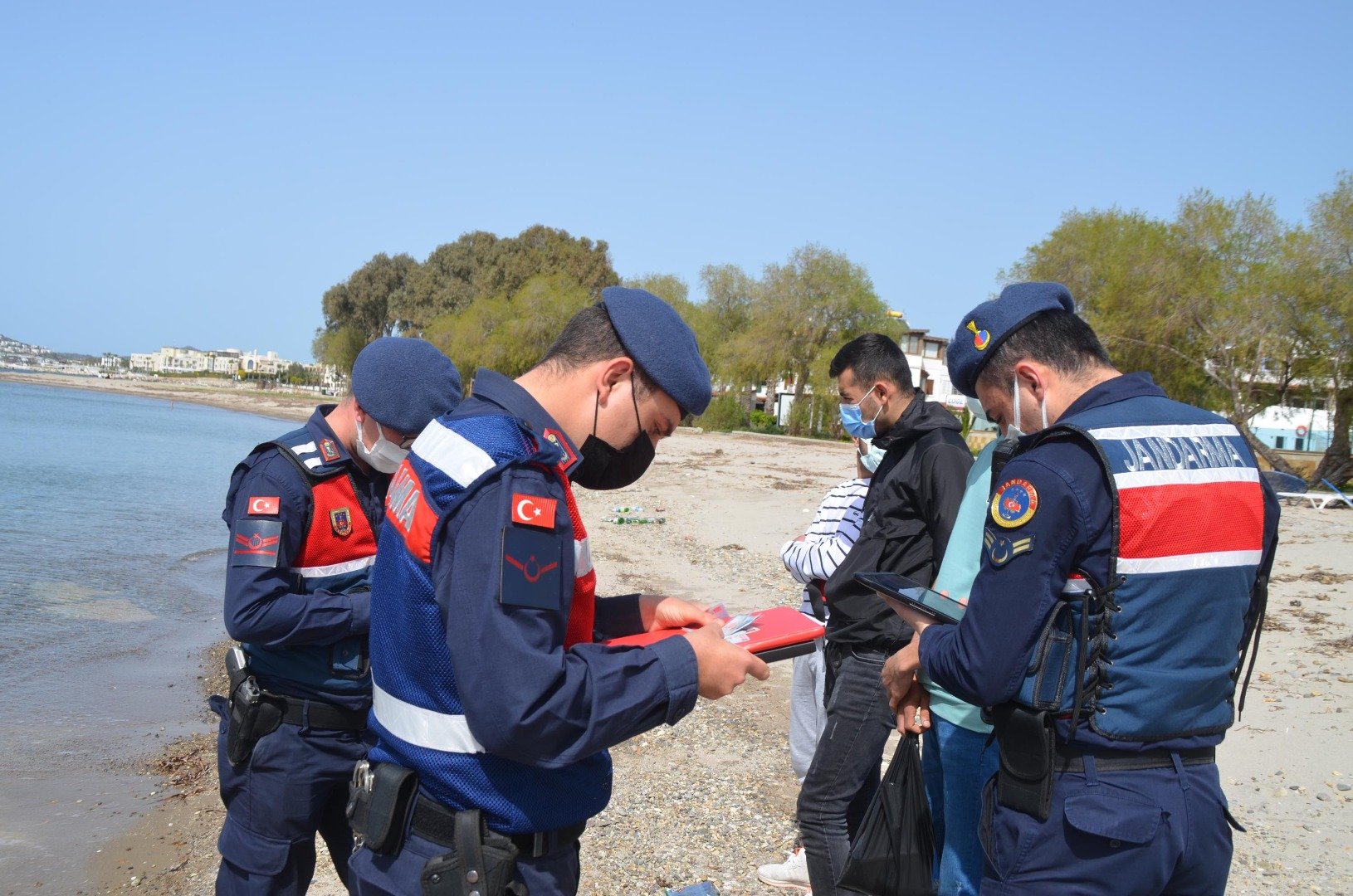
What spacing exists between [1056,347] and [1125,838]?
1193mm

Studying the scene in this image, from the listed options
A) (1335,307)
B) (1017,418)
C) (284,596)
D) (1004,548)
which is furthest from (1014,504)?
(1335,307)

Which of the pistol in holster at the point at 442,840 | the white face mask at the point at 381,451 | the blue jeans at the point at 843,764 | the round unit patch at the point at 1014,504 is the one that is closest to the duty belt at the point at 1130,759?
the round unit patch at the point at 1014,504

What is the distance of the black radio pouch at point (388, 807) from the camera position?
1.87 meters

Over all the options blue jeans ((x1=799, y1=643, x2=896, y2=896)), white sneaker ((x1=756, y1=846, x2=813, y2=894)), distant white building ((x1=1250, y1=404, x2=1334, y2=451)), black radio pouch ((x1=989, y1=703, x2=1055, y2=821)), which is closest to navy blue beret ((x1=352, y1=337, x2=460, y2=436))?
blue jeans ((x1=799, y1=643, x2=896, y2=896))

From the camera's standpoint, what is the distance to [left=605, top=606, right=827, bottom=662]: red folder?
6.81 feet

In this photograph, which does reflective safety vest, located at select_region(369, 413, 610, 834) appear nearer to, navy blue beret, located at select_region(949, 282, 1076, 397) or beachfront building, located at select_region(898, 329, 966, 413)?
→ navy blue beret, located at select_region(949, 282, 1076, 397)

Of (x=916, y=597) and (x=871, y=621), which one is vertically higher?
(x=916, y=597)

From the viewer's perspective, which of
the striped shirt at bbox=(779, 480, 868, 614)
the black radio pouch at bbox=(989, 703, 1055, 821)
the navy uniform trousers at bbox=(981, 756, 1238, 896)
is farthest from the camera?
the striped shirt at bbox=(779, 480, 868, 614)

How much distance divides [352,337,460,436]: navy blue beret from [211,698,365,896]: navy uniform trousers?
41.0 inches

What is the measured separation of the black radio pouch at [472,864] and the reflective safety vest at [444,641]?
30mm

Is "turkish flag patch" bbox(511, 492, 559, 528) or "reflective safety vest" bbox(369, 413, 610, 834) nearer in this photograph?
"turkish flag patch" bbox(511, 492, 559, 528)

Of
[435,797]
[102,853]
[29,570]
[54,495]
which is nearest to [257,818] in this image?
[435,797]

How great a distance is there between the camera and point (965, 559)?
3062 mm

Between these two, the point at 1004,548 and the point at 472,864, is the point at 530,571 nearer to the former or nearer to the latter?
the point at 472,864
